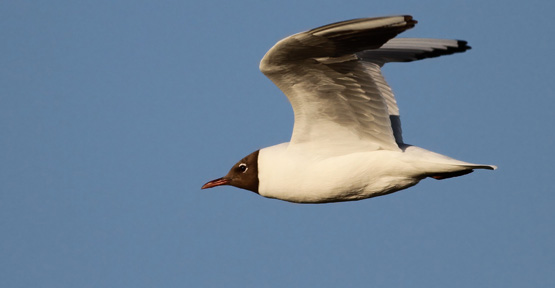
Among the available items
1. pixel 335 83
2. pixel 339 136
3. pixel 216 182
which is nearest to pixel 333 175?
pixel 339 136

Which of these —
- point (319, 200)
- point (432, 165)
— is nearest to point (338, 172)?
point (319, 200)

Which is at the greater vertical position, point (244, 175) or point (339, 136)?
point (339, 136)

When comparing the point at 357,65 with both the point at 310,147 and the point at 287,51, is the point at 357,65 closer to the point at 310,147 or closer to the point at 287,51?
the point at 287,51

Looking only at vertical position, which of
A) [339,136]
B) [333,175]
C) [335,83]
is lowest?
[333,175]

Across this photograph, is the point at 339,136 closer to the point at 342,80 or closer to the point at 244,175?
the point at 342,80

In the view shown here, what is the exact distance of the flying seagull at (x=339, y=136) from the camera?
7.06m

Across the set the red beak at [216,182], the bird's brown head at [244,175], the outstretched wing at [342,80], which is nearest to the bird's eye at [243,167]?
the bird's brown head at [244,175]

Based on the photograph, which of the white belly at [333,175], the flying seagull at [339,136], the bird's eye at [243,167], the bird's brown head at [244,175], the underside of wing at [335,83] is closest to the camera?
the underside of wing at [335,83]

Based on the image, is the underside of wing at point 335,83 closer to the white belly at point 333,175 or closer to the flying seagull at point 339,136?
the flying seagull at point 339,136

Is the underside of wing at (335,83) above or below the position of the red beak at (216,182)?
above

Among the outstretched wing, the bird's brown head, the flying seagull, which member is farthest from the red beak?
the outstretched wing

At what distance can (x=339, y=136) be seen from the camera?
8000 millimetres

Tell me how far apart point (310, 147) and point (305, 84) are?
0.94 meters

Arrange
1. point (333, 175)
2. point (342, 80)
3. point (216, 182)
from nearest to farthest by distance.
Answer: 1. point (342, 80)
2. point (333, 175)
3. point (216, 182)
